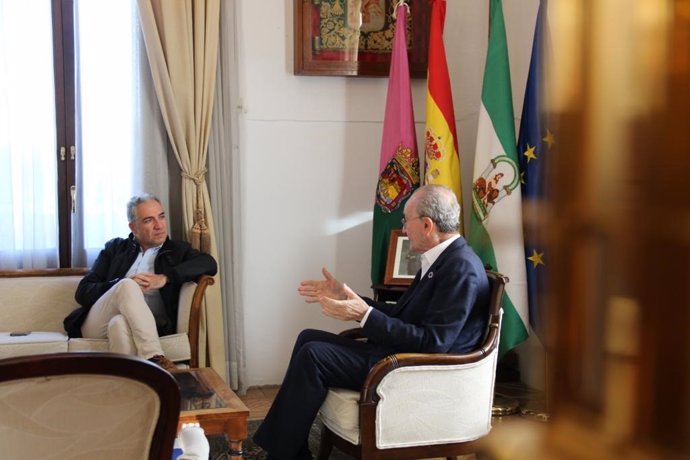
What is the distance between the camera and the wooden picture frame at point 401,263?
381cm

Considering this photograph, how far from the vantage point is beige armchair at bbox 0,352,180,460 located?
4.44 feet

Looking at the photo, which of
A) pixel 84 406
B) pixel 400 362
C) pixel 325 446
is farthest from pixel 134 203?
pixel 84 406

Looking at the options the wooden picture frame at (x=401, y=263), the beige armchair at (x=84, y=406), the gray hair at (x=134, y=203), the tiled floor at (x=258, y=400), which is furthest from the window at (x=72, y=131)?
the beige armchair at (x=84, y=406)

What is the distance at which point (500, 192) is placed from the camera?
354cm

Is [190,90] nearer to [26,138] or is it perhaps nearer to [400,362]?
[26,138]

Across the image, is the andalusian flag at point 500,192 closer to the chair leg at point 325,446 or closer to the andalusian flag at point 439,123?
the andalusian flag at point 439,123

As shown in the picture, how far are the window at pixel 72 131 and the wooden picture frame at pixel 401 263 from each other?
4.07 feet

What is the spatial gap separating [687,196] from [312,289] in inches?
111

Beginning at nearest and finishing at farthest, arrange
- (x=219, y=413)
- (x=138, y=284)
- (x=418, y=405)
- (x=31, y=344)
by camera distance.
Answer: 1. (x=219, y=413)
2. (x=418, y=405)
3. (x=31, y=344)
4. (x=138, y=284)

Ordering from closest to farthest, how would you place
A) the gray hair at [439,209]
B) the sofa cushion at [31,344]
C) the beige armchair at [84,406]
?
the beige armchair at [84,406]
the gray hair at [439,209]
the sofa cushion at [31,344]

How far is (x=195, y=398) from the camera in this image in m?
2.74

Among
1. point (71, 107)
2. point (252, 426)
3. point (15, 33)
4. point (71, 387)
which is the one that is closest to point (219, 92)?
point (71, 107)

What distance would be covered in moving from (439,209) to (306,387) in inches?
30.8

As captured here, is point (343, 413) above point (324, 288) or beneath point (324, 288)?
beneath
